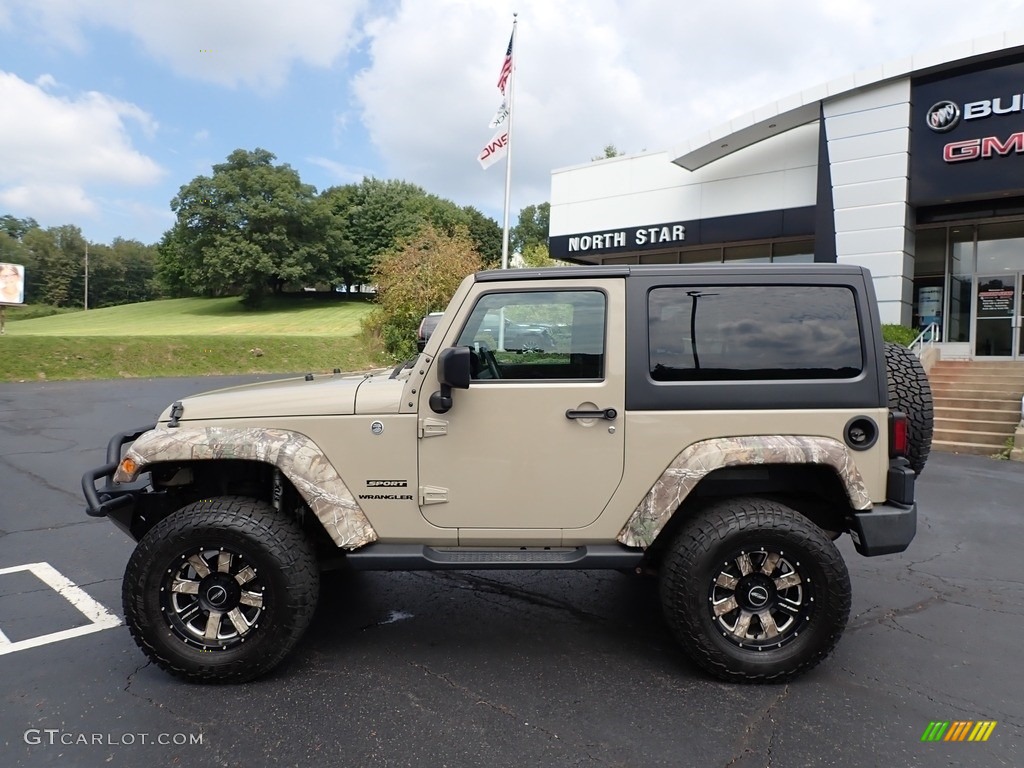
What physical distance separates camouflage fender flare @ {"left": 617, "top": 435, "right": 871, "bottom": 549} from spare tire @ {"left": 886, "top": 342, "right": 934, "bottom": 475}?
57cm

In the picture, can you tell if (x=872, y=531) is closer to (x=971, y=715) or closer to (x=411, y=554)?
(x=971, y=715)

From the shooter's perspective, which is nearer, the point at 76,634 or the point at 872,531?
the point at 872,531

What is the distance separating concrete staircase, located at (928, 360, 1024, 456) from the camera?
10.4m

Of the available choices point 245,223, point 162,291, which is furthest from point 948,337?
point 162,291

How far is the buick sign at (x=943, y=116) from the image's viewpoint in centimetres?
1329

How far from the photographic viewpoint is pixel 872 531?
3275mm

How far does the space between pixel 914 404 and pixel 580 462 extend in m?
1.86

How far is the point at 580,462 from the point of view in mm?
3316

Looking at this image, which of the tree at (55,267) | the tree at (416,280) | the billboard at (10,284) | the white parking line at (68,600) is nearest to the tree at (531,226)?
the tree at (55,267)

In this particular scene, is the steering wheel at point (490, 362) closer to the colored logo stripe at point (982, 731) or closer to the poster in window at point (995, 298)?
the colored logo stripe at point (982, 731)

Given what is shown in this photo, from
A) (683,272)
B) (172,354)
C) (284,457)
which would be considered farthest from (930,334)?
(172,354)

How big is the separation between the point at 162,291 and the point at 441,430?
8354cm

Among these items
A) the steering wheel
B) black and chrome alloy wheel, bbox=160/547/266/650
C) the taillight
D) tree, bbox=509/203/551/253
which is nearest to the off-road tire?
black and chrome alloy wheel, bbox=160/547/266/650

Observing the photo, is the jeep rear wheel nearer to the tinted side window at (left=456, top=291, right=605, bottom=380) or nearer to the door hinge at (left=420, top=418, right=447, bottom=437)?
the tinted side window at (left=456, top=291, right=605, bottom=380)
